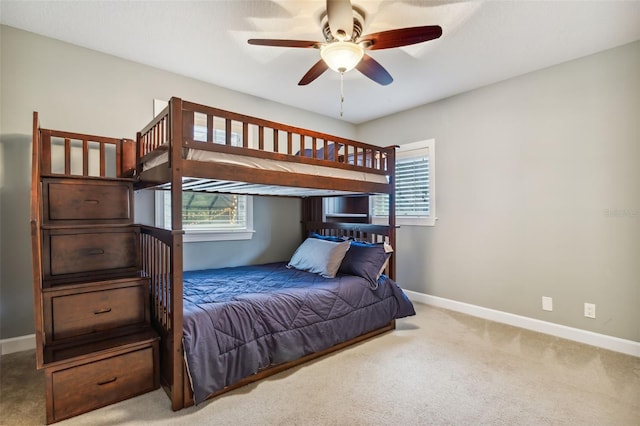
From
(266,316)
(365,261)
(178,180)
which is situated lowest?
(266,316)

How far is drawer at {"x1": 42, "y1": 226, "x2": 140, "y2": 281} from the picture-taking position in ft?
6.86

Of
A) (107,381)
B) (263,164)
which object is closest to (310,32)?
(263,164)

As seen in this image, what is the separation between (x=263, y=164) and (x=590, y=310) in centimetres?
303

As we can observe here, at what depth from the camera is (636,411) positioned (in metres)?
1.79

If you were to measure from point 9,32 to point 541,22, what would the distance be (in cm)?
397

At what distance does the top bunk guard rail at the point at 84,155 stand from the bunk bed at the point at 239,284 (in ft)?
0.06

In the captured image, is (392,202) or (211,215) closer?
(392,202)

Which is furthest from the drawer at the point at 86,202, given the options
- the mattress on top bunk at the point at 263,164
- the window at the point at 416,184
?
the window at the point at 416,184

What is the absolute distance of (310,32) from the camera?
2404 millimetres

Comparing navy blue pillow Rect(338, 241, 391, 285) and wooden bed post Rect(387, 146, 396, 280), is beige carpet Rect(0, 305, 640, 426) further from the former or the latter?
wooden bed post Rect(387, 146, 396, 280)

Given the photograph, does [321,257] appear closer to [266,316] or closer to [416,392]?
[266,316]

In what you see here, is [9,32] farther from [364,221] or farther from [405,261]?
[405,261]

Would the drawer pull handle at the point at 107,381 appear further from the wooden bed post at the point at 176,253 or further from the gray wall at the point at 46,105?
the gray wall at the point at 46,105

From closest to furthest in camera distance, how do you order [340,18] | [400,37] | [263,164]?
1. [340,18]
2. [400,37]
3. [263,164]
